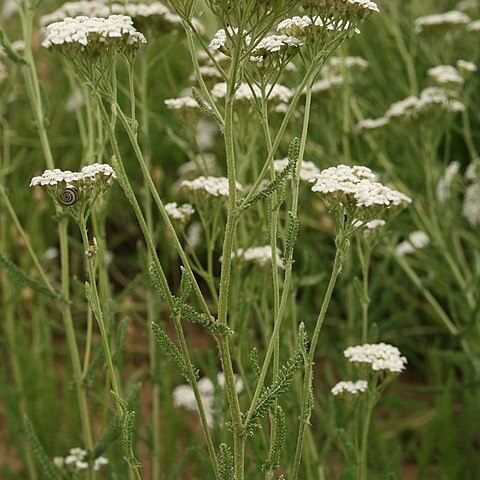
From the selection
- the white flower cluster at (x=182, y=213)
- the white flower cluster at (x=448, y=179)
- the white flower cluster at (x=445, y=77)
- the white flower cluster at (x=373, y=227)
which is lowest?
the white flower cluster at (x=448, y=179)

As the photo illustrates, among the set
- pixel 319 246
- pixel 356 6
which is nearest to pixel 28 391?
pixel 319 246

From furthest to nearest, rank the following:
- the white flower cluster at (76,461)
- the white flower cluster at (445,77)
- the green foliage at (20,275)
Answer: the white flower cluster at (445,77), the white flower cluster at (76,461), the green foliage at (20,275)

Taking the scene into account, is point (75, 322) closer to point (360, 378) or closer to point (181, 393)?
point (181, 393)

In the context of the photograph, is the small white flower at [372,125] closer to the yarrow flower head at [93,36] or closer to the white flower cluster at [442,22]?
the white flower cluster at [442,22]

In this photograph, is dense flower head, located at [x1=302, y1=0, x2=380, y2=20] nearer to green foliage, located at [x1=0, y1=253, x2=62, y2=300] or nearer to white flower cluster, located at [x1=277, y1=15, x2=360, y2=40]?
white flower cluster, located at [x1=277, y1=15, x2=360, y2=40]

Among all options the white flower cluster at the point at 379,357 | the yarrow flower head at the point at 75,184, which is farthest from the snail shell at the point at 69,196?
the white flower cluster at the point at 379,357

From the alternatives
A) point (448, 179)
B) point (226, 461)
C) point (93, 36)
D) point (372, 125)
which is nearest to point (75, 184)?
point (93, 36)

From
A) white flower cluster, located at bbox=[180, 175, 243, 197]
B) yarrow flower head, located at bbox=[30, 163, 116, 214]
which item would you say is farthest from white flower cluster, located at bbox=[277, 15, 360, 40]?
white flower cluster, located at bbox=[180, 175, 243, 197]
